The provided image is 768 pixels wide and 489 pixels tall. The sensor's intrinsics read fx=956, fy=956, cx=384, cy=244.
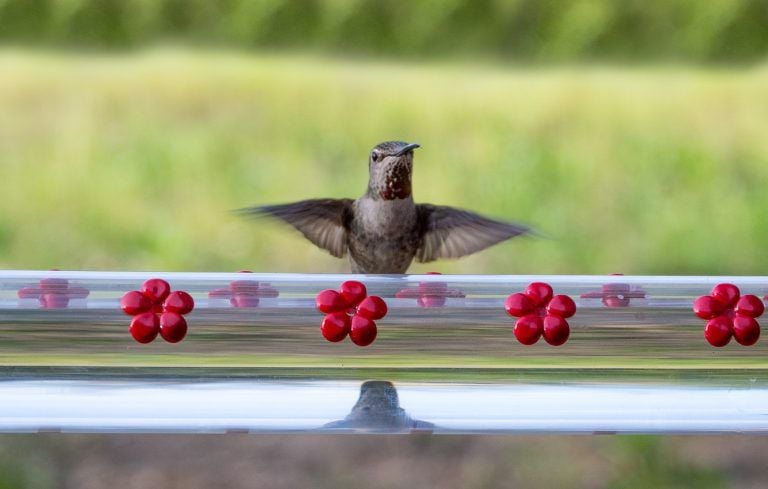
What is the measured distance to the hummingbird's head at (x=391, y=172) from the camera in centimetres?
123

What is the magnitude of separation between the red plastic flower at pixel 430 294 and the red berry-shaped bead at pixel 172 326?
24 centimetres

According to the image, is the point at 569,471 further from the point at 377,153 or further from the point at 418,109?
the point at 377,153

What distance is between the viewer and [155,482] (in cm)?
178

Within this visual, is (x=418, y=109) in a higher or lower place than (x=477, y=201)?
higher

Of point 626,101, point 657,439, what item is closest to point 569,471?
point 657,439

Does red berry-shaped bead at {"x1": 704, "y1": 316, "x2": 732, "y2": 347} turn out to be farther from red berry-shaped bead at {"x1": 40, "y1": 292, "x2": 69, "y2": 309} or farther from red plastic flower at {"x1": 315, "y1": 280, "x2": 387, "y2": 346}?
red berry-shaped bead at {"x1": 40, "y1": 292, "x2": 69, "y2": 309}

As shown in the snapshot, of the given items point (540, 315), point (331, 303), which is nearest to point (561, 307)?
point (540, 315)

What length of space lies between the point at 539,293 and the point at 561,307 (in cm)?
3

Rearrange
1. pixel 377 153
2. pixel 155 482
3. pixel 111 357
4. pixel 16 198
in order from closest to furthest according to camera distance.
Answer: pixel 111 357, pixel 377 153, pixel 16 198, pixel 155 482

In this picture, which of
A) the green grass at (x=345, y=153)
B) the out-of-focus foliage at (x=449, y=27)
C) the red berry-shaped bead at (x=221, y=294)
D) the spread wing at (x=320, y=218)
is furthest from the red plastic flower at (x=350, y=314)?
the out-of-focus foliage at (x=449, y=27)

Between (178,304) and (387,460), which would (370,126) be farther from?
(178,304)

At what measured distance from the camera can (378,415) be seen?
1.05 meters

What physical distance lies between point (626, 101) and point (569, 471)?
0.70 meters

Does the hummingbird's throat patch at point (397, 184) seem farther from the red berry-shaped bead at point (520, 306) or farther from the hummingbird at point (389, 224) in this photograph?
the red berry-shaped bead at point (520, 306)
